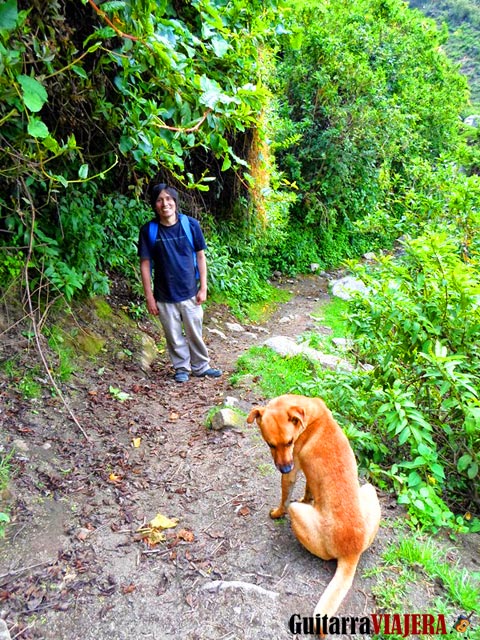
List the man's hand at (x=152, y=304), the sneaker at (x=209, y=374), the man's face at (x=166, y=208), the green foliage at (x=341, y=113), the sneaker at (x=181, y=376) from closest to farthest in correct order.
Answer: the man's face at (x=166, y=208) → the man's hand at (x=152, y=304) → the sneaker at (x=181, y=376) → the sneaker at (x=209, y=374) → the green foliage at (x=341, y=113)

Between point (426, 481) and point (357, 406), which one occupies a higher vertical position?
point (357, 406)

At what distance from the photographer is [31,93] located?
2012 millimetres

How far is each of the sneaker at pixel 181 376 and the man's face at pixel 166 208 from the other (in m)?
1.85

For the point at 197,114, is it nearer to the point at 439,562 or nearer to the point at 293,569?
the point at 293,569

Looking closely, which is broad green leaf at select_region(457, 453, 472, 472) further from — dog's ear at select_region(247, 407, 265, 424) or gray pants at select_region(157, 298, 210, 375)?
gray pants at select_region(157, 298, 210, 375)

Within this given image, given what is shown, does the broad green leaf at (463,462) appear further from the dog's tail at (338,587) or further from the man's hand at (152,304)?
the man's hand at (152,304)

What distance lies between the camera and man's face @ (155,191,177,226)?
4.65m

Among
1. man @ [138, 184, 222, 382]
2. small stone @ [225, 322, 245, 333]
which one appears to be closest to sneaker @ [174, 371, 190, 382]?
man @ [138, 184, 222, 382]

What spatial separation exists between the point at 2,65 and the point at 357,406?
3249mm

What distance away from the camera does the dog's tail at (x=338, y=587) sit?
7.09 feet

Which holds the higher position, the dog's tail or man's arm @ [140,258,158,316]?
man's arm @ [140,258,158,316]

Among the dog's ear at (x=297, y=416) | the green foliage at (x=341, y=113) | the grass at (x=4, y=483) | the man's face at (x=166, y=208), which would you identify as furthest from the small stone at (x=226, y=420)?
the green foliage at (x=341, y=113)

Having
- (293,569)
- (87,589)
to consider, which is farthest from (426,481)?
(87,589)

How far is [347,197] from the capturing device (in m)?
12.1
